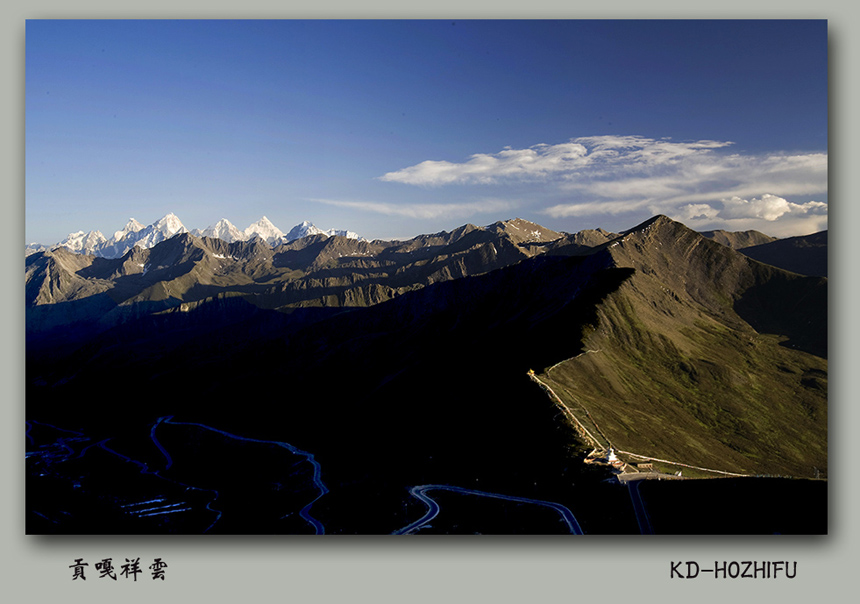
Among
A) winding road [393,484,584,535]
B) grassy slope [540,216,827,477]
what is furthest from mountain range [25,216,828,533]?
winding road [393,484,584,535]

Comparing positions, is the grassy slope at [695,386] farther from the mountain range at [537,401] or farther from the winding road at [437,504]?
the winding road at [437,504]

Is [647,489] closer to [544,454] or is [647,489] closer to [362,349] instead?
[544,454]

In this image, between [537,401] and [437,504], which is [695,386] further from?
[437,504]

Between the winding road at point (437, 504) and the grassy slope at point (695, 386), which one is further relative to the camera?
the grassy slope at point (695, 386)

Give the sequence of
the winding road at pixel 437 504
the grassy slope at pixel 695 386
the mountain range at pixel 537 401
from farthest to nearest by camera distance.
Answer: the grassy slope at pixel 695 386 < the mountain range at pixel 537 401 < the winding road at pixel 437 504

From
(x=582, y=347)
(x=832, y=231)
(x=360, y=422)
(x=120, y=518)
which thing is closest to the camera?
(x=832, y=231)

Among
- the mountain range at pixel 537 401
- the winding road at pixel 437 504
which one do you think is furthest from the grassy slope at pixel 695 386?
the winding road at pixel 437 504

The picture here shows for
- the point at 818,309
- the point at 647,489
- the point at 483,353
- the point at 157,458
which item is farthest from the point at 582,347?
the point at 818,309

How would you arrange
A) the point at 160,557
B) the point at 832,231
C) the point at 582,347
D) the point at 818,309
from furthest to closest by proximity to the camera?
1. the point at 818,309
2. the point at 582,347
3. the point at 832,231
4. the point at 160,557

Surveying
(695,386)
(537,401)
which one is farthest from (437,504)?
(695,386)

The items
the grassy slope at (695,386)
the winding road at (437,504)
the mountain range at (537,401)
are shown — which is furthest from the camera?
the grassy slope at (695,386)

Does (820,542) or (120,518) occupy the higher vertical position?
(820,542)
